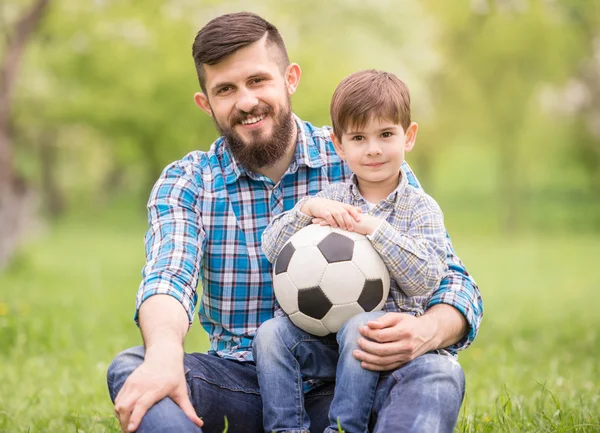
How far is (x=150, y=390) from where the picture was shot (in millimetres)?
2869

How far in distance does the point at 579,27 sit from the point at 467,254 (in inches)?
435

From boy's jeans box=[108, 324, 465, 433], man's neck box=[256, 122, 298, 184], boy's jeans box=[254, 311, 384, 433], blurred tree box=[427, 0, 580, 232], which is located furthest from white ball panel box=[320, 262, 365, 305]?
blurred tree box=[427, 0, 580, 232]

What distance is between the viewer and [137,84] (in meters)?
18.2

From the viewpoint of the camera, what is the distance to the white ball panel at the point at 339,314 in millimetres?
3178

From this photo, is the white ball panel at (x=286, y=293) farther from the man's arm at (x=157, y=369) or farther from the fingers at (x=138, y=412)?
the fingers at (x=138, y=412)

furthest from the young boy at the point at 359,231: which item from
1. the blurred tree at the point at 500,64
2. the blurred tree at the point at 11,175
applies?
the blurred tree at the point at 500,64

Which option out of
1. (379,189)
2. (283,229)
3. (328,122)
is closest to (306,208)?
(283,229)

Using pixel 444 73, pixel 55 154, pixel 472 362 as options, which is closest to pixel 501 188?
pixel 444 73

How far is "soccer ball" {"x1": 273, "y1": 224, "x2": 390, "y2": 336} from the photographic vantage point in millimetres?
3164

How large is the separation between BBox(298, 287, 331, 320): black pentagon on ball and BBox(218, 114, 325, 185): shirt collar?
2.84 ft

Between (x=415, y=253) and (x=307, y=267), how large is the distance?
0.43 m

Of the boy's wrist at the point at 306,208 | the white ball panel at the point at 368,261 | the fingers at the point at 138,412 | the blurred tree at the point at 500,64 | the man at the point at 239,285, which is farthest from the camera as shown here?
the blurred tree at the point at 500,64

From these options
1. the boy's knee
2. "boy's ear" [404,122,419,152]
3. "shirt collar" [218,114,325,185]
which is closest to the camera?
the boy's knee

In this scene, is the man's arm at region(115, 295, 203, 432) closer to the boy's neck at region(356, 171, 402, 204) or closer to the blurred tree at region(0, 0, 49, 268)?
the boy's neck at region(356, 171, 402, 204)
